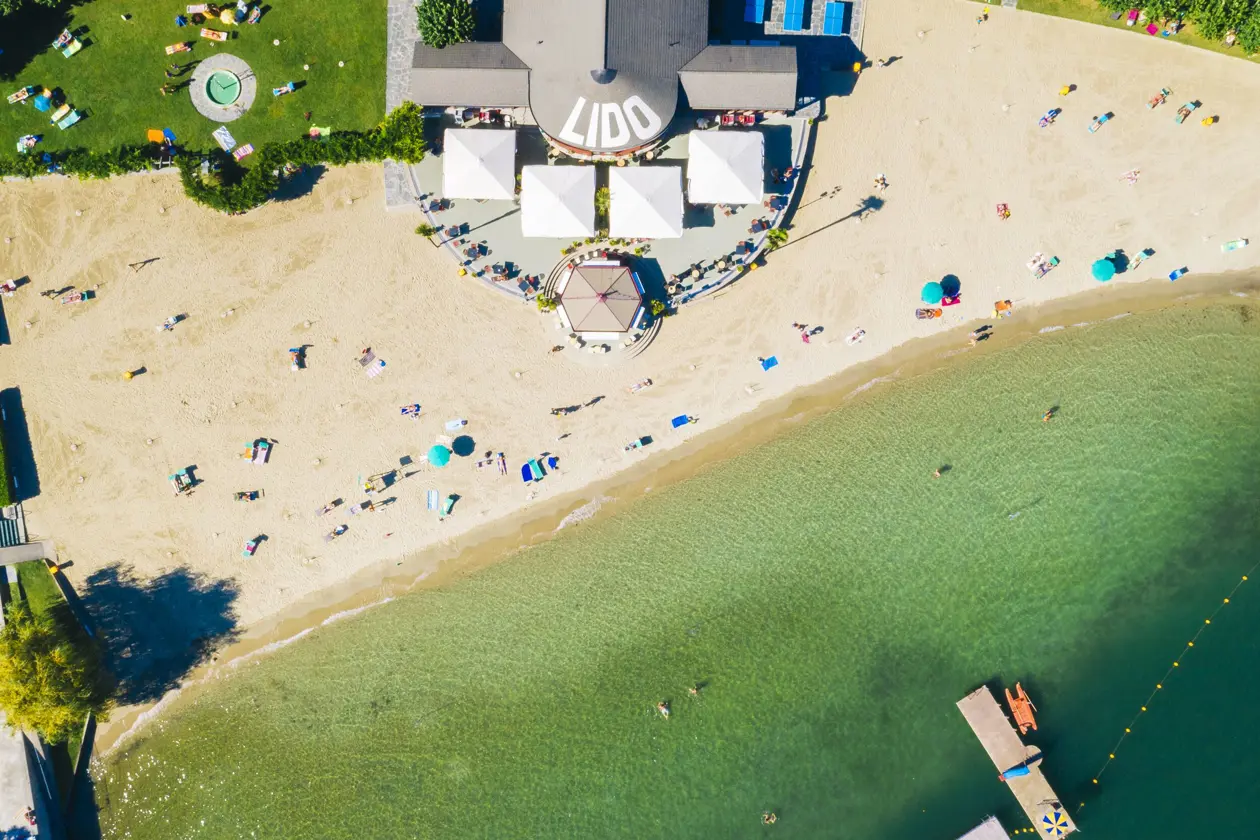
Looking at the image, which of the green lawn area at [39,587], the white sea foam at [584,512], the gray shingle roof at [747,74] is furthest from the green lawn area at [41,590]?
the gray shingle roof at [747,74]

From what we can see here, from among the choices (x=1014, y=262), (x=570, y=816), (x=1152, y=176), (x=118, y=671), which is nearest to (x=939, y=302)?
(x=1014, y=262)

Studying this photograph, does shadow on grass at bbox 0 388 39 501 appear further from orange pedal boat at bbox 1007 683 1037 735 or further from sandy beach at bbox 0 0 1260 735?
orange pedal boat at bbox 1007 683 1037 735

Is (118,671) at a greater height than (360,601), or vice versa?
(360,601)

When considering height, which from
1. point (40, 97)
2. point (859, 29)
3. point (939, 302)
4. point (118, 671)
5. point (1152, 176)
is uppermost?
point (859, 29)

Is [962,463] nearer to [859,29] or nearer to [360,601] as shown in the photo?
[859,29]

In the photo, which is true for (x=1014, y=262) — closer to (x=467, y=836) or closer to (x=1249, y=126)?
(x=1249, y=126)

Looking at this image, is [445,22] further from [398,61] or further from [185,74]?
[185,74]
